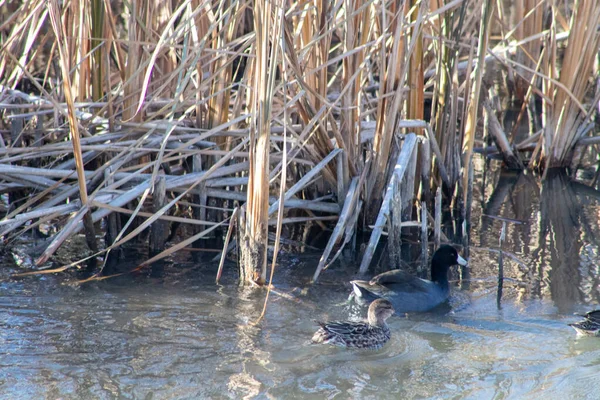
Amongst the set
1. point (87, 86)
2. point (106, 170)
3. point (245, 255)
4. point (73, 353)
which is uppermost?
point (87, 86)

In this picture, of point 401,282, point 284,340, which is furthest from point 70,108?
point 401,282

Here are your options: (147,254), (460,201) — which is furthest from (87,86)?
(460,201)

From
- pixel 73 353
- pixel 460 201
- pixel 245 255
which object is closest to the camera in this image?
pixel 73 353

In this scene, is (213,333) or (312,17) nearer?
(213,333)

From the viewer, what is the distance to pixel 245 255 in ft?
19.6

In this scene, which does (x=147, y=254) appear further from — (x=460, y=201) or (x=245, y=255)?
(x=460, y=201)

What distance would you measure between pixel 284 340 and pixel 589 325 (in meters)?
1.97

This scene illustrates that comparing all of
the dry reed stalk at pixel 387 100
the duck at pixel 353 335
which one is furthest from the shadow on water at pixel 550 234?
the duck at pixel 353 335

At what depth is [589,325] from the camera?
17.5 ft

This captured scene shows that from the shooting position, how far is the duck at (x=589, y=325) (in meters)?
5.31

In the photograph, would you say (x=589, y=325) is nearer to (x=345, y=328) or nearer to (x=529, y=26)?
(x=345, y=328)

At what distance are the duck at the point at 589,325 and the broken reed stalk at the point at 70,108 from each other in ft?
11.2

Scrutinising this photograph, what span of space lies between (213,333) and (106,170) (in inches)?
70.6

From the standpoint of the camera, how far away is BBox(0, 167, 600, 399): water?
4.53 metres
